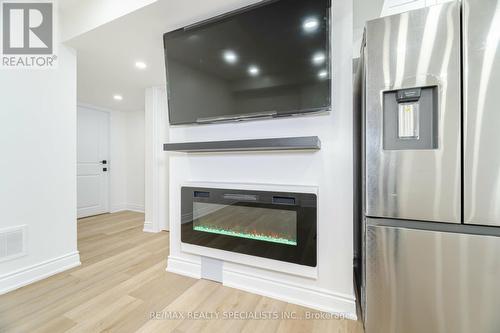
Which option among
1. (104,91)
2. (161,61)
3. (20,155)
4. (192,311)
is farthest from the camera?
(104,91)

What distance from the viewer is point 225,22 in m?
1.61

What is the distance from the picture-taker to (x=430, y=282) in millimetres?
1039

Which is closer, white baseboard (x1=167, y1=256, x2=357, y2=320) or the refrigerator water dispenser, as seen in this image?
the refrigerator water dispenser

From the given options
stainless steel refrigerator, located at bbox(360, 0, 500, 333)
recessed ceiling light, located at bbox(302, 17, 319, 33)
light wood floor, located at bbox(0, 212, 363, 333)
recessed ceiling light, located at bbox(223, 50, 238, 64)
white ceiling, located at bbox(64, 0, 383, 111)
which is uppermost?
white ceiling, located at bbox(64, 0, 383, 111)

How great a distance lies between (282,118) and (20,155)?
233 centimetres

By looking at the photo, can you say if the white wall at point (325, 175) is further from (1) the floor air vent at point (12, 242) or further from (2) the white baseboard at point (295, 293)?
(1) the floor air vent at point (12, 242)

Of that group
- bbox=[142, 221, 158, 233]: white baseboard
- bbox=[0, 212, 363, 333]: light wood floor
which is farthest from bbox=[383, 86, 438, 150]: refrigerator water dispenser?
bbox=[142, 221, 158, 233]: white baseboard

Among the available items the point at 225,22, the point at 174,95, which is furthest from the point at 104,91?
the point at 225,22

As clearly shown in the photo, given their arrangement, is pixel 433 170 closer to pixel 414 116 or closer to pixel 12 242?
pixel 414 116

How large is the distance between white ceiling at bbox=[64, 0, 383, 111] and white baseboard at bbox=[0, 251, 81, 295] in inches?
85.5

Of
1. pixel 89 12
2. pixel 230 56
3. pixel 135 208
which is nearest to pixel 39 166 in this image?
pixel 89 12

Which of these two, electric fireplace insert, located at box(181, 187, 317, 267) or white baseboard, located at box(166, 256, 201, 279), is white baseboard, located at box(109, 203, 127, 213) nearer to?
white baseboard, located at box(166, 256, 201, 279)

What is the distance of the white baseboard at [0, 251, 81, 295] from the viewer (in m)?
1.73

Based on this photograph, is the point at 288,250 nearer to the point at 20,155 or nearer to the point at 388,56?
the point at 388,56
